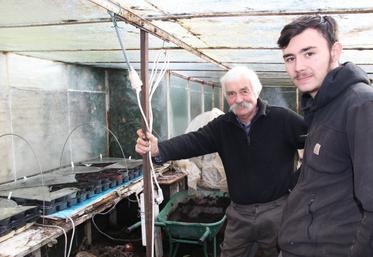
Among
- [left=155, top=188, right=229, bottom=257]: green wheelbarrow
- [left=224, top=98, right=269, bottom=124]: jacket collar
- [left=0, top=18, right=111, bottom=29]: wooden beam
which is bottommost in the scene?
[left=155, top=188, right=229, bottom=257]: green wheelbarrow

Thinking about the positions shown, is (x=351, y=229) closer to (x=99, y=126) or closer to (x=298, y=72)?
(x=298, y=72)

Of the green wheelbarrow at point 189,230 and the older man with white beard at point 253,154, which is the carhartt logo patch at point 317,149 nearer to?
the older man with white beard at point 253,154

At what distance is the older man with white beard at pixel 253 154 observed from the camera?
2.60 metres

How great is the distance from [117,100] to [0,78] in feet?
6.94

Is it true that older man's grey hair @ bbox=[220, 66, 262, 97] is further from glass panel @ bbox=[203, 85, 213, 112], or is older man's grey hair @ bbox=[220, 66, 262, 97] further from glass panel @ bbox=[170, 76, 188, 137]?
glass panel @ bbox=[203, 85, 213, 112]

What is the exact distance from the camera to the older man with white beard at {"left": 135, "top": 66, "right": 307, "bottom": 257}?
8.54 ft

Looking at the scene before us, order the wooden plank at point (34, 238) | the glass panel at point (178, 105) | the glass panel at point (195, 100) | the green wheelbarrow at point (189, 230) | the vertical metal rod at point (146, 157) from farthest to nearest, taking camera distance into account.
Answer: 1. the glass panel at point (195, 100)
2. the glass panel at point (178, 105)
3. the green wheelbarrow at point (189, 230)
4. the wooden plank at point (34, 238)
5. the vertical metal rod at point (146, 157)

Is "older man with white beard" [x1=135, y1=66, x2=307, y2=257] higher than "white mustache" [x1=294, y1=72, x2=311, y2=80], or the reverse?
"white mustache" [x1=294, y1=72, x2=311, y2=80]

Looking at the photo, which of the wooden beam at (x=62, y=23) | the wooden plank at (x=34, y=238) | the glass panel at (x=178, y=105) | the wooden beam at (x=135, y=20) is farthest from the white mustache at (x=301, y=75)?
the glass panel at (x=178, y=105)

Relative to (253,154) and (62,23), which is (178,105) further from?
(62,23)

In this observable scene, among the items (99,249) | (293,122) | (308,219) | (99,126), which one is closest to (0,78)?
(99,126)

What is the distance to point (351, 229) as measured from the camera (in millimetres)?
1449

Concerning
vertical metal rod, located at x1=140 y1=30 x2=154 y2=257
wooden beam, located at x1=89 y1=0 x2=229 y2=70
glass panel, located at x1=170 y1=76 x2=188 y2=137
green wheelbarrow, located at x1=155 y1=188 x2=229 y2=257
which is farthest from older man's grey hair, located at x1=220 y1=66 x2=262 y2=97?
glass panel, located at x1=170 y1=76 x2=188 y2=137

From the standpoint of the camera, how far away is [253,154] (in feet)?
8.59
